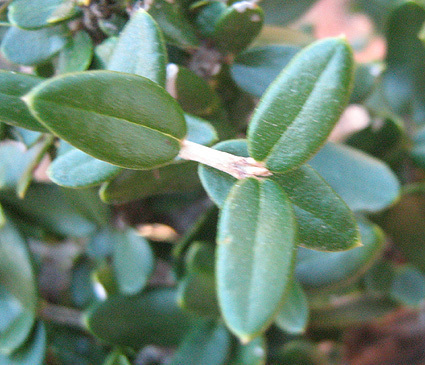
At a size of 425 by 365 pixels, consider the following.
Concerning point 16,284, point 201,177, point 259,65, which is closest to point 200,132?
point 201,177

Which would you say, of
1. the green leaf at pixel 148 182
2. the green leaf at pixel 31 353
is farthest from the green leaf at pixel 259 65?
the green leaf at pixel 31 353

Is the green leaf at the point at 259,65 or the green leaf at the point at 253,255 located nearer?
the green leaf at the point at 253,255

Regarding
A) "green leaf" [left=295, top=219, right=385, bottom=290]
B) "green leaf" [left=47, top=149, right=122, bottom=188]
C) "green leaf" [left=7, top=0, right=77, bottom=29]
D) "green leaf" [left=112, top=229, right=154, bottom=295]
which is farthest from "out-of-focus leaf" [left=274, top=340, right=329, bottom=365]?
"green leaf" [left=7, top=0, right=77, bottom=29]

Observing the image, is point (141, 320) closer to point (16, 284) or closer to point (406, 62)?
point (16, 284)

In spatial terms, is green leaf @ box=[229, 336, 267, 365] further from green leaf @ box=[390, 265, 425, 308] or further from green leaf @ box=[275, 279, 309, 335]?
green leaf @ box=[390, 265, 425, 308]

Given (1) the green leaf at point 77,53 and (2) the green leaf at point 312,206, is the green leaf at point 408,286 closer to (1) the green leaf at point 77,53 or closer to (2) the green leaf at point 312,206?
(2) the green leaf at point 312,206
